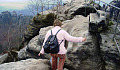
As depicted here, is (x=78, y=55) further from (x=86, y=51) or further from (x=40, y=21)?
(x=40, y=21)

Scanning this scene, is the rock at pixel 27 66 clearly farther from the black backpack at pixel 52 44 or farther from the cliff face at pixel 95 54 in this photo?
the black backpack at pixel 52 44

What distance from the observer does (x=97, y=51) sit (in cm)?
542

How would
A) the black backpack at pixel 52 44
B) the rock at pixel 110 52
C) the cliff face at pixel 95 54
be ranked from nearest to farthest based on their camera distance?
the black backpack at pixel 52 44 < the rock at pixel 110 52 < the cliff face at pixel 95 54

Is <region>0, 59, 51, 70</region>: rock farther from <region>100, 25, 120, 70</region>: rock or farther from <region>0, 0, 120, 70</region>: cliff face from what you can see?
<region>100, 25, 120, 70</region>: rock

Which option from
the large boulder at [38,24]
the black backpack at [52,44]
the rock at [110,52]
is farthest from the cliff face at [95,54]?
the large boulder at [38,24]

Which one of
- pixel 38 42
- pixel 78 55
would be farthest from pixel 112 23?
pixel 38 42

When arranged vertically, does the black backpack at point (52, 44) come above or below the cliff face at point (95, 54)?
above

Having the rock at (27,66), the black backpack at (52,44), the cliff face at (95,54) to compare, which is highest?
the black backpack at (52,44)

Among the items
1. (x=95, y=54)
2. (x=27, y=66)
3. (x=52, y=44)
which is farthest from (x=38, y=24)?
(x=52, y=44)

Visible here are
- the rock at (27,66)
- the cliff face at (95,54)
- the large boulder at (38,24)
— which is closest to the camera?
the cliff face at (95,54)

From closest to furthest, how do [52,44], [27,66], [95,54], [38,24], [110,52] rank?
[52,44], [110,52], [27,66], [95,54], [38,24]

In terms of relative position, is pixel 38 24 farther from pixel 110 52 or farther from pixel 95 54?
pixel 110 52

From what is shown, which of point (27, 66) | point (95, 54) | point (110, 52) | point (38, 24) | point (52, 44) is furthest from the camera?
point (38, 24)

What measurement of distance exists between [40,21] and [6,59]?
7.76 meters
